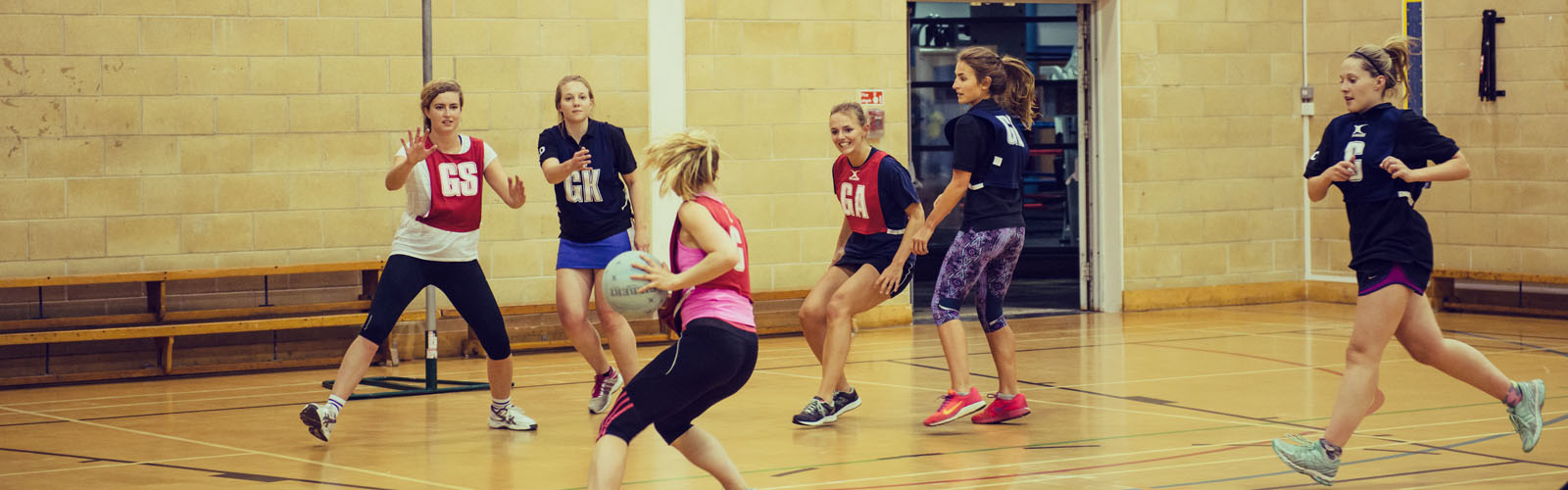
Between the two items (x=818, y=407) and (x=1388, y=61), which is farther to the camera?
(x=818, y=407)

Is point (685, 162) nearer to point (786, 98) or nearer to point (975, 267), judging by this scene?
point (975, 267)

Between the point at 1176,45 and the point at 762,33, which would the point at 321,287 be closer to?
the point at 762,33

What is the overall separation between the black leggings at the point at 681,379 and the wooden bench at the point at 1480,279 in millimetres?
8133

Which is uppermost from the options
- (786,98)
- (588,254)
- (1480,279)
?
(786,98)

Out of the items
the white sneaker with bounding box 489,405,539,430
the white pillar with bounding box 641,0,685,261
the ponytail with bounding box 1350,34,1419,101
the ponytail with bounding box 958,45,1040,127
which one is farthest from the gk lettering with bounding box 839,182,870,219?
the white pillar with bounding box 641,0,685,261

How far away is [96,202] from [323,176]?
130 centimetres

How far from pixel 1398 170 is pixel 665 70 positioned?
242 inches

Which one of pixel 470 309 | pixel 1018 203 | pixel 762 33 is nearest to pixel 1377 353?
pixel 1018 203

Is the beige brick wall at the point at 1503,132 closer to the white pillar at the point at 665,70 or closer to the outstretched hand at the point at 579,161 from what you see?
the white pillar at the point at 665,70

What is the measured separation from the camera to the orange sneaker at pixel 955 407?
7.18 metres

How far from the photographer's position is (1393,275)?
5.59 meters

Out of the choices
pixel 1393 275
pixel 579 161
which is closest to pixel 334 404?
pixel 579 161

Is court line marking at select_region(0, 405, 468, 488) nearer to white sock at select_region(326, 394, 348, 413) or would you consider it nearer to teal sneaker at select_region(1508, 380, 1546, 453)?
white sock at select_region(326, 394, 348, 413)

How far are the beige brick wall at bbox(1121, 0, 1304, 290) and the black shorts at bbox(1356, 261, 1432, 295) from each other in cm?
693
